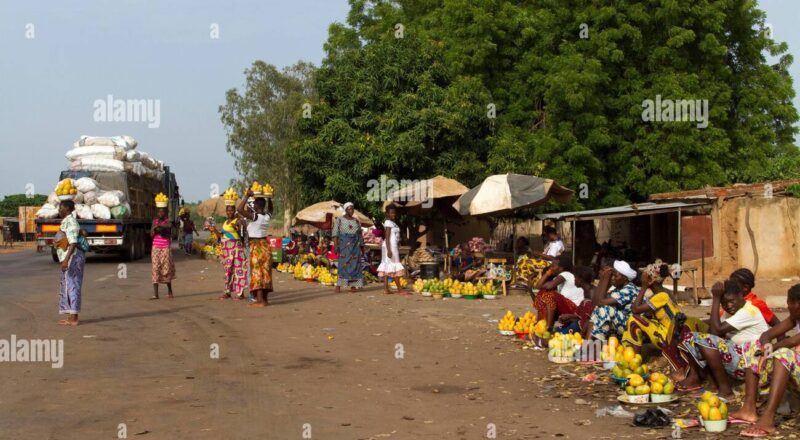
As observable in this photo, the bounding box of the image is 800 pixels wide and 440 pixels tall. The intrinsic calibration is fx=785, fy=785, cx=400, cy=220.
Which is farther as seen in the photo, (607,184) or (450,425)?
(607,184)

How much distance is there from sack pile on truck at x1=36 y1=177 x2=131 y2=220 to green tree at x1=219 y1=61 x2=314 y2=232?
23.4 m

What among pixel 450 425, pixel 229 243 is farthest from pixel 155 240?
pixel 450 425

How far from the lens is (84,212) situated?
80.0ft

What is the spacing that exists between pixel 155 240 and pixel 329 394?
28.8 feet

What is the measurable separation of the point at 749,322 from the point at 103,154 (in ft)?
77.6

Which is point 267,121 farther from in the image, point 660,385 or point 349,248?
point 660,385

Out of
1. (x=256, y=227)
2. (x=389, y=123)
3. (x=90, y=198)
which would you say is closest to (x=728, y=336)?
(x=256, y=227)

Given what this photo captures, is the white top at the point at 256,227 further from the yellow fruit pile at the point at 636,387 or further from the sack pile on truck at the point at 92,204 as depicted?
the sack pile on truck at the point at 92,204

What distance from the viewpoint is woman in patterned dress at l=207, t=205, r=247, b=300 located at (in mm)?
14805

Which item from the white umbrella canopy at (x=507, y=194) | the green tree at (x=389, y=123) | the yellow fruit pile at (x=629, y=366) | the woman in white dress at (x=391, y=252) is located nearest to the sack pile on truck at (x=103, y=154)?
the green tree at (x=389, y=123)

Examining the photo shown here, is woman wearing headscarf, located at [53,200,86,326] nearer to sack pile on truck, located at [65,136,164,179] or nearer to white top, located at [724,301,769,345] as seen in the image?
white top, located at [724,301,769,345]

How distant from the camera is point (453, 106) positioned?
2467 cm

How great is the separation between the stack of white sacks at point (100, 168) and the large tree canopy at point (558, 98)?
5896 mm

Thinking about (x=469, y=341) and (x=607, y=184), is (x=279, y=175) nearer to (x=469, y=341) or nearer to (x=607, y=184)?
(x=607, y=184)
